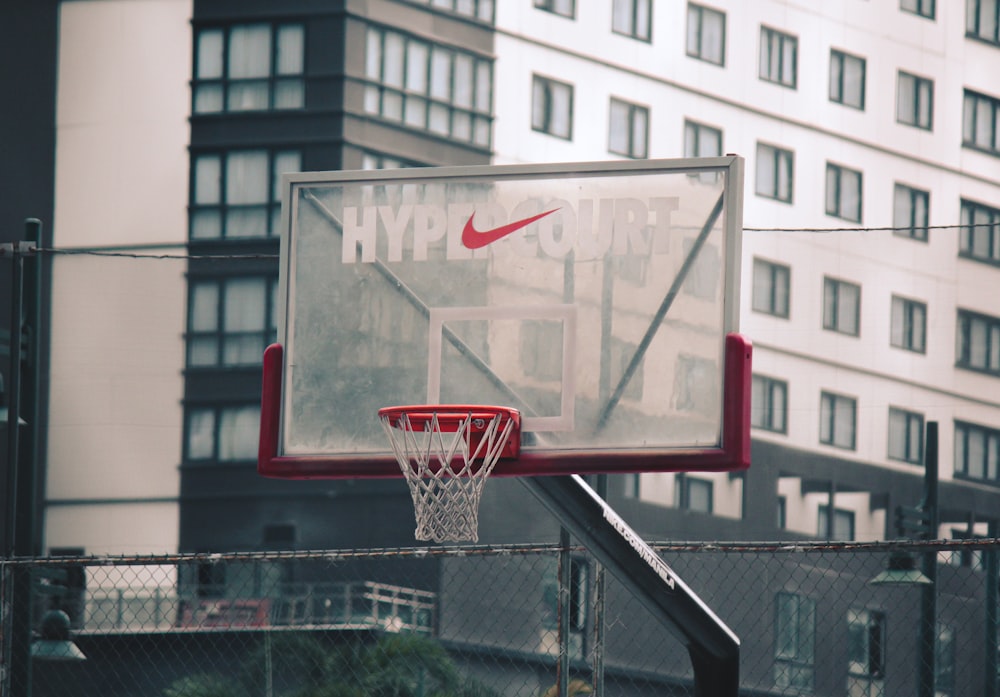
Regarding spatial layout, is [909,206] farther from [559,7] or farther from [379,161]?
[379,161]

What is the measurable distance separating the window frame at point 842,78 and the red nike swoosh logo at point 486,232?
109 feet

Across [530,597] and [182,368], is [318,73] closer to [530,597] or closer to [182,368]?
[182,368]

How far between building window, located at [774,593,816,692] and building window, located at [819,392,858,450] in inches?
258

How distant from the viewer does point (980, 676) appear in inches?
978

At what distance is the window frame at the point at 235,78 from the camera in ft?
111

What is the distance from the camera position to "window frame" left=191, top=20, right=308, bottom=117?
33.8 meters

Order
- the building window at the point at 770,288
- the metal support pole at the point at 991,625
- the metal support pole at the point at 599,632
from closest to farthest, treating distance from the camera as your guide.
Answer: the metal support pole at the point at 599,632 → the metal support pole at the point at 991,625 → the building window at the point at 770,288

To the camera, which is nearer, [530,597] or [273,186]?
[530,597]

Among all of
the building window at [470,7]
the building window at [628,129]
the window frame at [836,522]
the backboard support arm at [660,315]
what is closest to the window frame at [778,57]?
the building window at [628,129]

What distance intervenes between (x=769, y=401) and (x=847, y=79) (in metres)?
9.32

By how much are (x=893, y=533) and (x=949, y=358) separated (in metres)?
5.64

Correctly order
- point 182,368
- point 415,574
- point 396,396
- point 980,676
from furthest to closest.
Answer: point 182,368, point 415,574, point 980,676, point 396,396

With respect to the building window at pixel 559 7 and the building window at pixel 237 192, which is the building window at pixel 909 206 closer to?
the building window at pixel 559 7

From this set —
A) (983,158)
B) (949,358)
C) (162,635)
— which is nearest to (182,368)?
(162,635)
